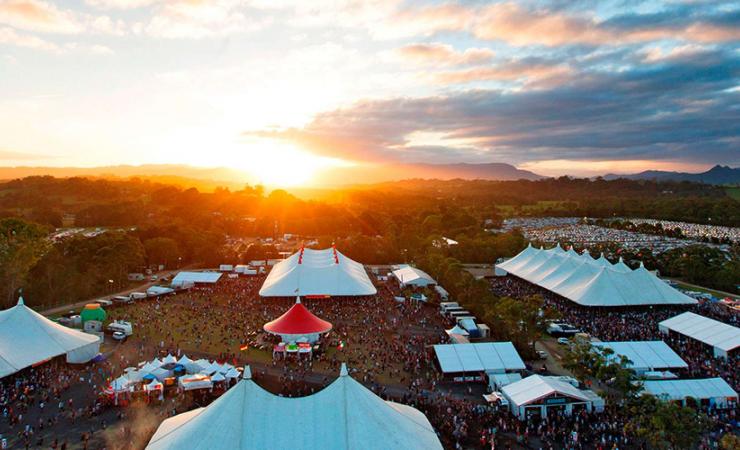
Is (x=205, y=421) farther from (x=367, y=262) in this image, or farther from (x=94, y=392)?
(x=367, y=262)

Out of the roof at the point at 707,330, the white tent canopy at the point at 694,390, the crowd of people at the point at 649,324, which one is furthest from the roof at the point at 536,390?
the roof at the point at 707,330

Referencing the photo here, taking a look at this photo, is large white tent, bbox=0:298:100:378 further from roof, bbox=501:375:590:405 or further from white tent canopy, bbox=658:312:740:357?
white tent canopy, bbox=658:312:740:357

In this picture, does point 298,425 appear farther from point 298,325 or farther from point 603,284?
point 603,284

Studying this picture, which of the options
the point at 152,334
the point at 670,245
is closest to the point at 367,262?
the point at 152,334

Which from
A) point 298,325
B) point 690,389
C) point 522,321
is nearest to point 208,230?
point 298,325

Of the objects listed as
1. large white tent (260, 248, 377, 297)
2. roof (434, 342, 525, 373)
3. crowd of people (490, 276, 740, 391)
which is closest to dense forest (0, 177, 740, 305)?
crowd of people (490, 276, 740, 391)

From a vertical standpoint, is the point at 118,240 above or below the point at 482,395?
above
